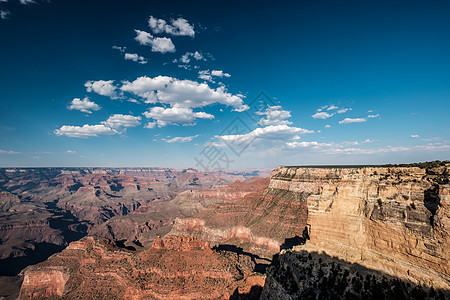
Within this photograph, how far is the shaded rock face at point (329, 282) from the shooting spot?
1280 centimetres

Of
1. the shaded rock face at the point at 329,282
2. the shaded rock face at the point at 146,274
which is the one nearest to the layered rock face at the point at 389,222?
the shaded rock face at the point at 329,282

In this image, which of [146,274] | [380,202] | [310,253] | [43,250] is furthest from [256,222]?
[43,250]

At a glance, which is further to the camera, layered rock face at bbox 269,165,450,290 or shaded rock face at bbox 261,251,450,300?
shaded rock face at bbox 261,251,450,300

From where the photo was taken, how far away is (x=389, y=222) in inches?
576

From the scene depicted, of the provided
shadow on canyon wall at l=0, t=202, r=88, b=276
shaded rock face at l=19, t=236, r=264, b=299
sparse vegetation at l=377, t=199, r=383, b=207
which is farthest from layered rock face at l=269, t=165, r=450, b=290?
shadow on canyon wall at l=0, t=202, r=88, b=276

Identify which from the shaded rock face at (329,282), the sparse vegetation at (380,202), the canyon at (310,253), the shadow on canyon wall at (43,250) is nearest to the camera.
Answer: the shaded rock face at (329,282)

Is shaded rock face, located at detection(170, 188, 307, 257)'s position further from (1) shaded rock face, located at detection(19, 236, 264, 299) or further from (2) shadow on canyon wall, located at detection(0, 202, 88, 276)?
(2) shadow on canyon wall, located at detection(0, 202, 88, 276)

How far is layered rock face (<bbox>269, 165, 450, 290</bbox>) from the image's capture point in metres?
12.2

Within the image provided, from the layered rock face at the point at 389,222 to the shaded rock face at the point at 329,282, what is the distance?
1.60 feet

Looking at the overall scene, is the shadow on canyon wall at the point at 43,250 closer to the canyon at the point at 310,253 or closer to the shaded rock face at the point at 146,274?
the shaded rock face at the point at 146,274

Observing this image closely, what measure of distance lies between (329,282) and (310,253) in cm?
327

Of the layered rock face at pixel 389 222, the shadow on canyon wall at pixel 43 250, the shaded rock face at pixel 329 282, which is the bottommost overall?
the shadow on canyon wall at pixel 43 250

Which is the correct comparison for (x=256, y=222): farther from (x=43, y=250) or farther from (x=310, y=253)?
(x=43, y=250)

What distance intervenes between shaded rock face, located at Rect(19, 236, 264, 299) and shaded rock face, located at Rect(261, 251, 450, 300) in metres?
17.2
